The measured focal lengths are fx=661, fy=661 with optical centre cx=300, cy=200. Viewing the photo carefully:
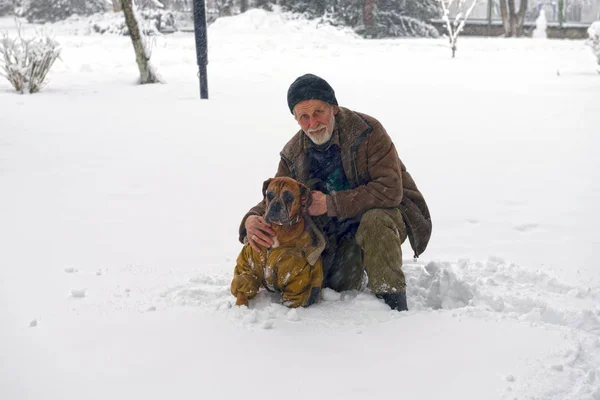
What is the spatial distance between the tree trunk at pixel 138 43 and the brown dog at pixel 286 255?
29.8 ft

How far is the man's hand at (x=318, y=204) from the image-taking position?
3.01 meters

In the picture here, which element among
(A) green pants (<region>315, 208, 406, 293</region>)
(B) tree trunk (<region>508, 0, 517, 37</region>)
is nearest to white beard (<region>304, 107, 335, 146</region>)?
(A) green pants (<region>315, 208, 406, 293</region>)

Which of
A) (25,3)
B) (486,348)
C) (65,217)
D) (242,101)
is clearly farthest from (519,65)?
(25,3)

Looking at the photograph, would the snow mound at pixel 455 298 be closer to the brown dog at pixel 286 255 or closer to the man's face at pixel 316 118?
the brown dog at pixel 286 255

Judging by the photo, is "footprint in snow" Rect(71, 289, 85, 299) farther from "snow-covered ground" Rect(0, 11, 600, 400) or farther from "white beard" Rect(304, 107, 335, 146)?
"white beard" Rect(304, 107, 335, 146)

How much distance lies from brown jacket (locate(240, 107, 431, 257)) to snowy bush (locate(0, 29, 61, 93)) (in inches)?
322

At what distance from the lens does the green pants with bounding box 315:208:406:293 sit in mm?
3033

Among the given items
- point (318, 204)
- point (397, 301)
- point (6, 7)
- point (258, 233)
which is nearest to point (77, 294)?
point (258, 233)

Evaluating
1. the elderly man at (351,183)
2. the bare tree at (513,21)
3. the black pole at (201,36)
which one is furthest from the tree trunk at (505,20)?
the elderly man at (351,183)

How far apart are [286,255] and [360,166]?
54 centimetres

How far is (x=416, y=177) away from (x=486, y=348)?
3653 millimetres

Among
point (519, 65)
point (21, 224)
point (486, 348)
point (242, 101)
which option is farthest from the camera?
point (519, 65)

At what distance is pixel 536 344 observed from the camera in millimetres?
2729

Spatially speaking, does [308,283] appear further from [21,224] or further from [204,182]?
[204,182]
